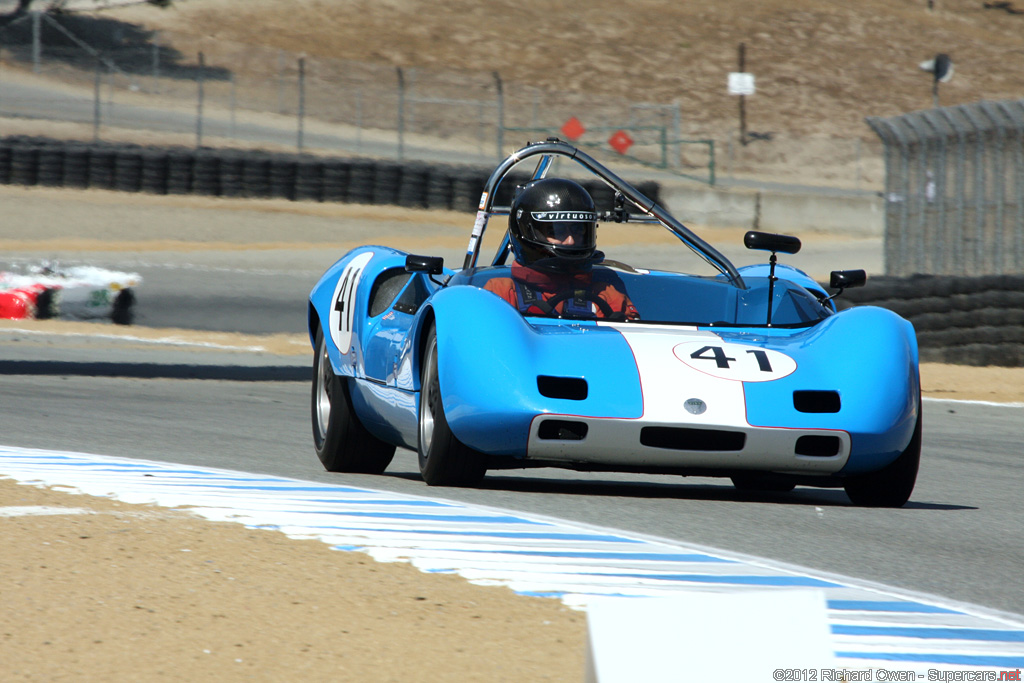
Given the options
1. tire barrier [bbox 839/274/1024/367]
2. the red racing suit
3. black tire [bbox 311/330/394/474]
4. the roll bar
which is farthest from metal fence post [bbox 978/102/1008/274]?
black tire [bbox 311/330/394/474]

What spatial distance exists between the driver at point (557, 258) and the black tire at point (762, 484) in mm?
904

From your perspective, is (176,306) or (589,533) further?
(176,306)

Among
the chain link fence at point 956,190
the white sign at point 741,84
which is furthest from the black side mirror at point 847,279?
the white sign at point 741,84

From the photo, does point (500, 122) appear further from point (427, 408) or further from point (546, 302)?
point (427, 408)

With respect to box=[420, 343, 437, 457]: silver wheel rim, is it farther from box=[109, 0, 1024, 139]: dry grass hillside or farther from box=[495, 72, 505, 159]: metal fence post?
box=[109, 0, 1024, 139]: dry grass hillside

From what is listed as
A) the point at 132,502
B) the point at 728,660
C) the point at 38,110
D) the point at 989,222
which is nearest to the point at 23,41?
the point at 38,110

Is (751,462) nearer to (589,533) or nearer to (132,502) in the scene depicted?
(589,533)

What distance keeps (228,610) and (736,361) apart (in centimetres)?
234

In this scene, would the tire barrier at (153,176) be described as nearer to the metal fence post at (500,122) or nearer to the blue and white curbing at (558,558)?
the metal fence post at (500,122)

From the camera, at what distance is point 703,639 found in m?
2.14

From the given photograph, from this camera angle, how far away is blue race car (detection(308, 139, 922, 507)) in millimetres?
5289

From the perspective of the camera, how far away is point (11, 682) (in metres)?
3.17

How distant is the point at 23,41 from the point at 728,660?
40.9 metres

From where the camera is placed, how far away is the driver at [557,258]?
632 cm
